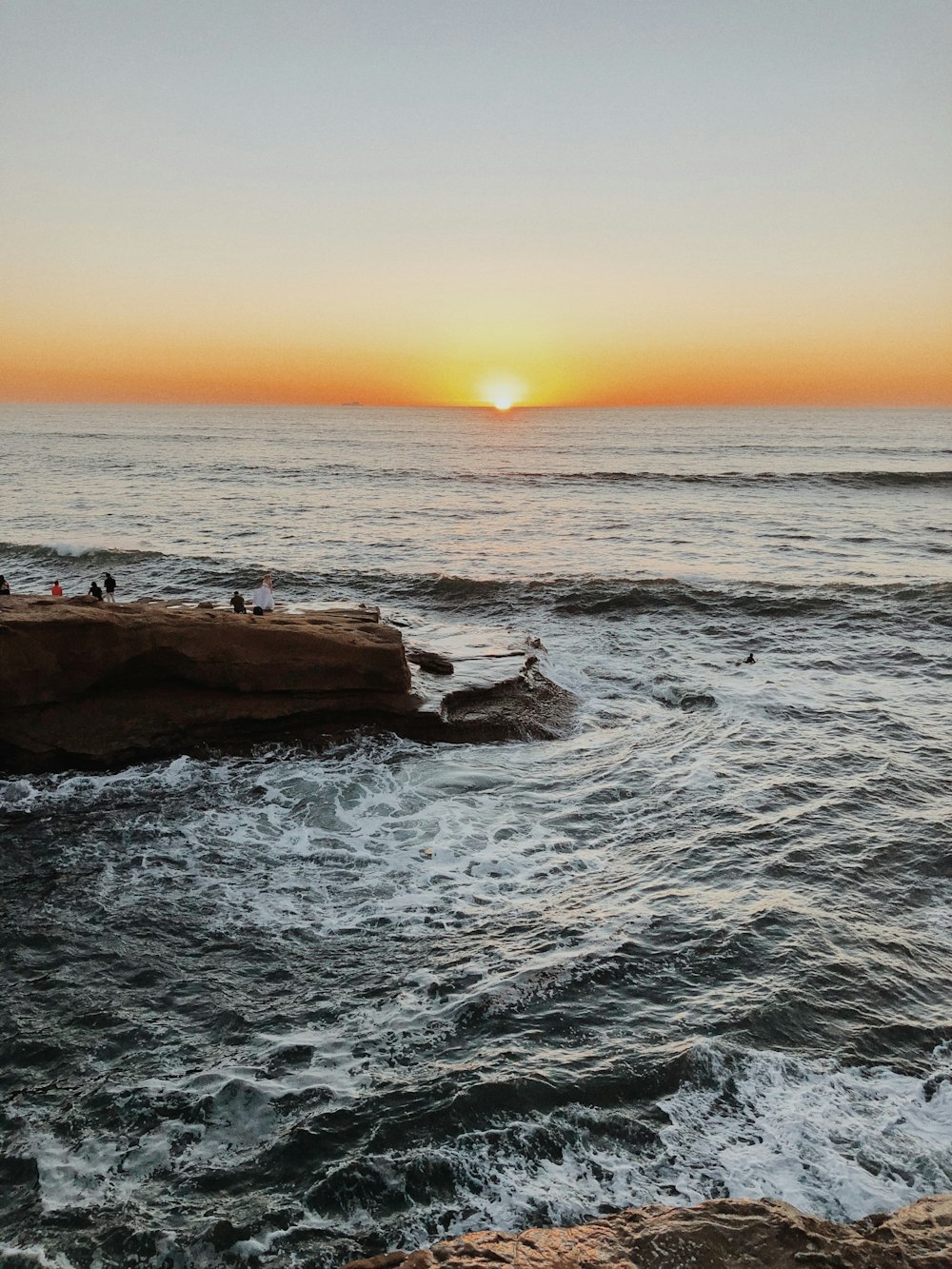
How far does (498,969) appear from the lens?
26.1 feet

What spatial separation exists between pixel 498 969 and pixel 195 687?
7541mm

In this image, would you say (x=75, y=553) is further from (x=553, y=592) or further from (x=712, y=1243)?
(x=712, y=1243)

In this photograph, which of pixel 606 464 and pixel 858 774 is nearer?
pixel 858 774

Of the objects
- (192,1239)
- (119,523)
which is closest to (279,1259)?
(192,1239)

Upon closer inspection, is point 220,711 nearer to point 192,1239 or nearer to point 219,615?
point 219,615

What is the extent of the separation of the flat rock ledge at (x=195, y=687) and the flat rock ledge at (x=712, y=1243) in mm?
9728

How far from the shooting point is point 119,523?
123 feet

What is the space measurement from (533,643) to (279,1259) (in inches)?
582

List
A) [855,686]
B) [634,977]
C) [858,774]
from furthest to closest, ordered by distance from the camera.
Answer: [855,686], [858,774], [634,977]

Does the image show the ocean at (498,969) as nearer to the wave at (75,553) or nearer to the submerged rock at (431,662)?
the submerged rock at (431,662)

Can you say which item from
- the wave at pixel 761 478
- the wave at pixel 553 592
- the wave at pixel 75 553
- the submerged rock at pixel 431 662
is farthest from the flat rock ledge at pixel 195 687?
the wave at pixel 761 478

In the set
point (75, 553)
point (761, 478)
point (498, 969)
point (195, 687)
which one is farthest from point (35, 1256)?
point (761, 478)

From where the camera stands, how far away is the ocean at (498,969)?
5.59 meters

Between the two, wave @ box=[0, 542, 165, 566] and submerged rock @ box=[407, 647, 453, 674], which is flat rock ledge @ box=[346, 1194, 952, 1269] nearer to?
submerged rock @ box=[407, 647, 453, 674]
